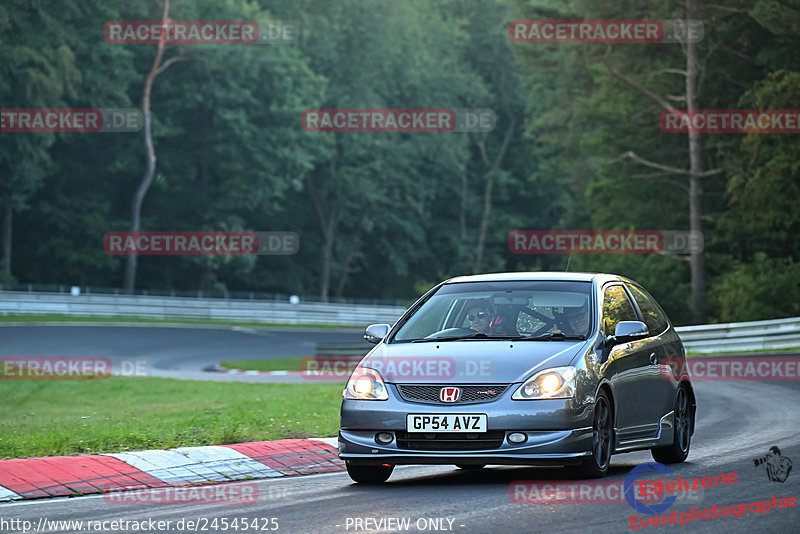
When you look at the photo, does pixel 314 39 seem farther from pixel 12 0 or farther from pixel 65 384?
pixel 65 384

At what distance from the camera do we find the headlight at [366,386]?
9.67 m

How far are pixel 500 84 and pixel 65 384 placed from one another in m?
61.7

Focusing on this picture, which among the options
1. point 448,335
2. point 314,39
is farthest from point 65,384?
point 314,39

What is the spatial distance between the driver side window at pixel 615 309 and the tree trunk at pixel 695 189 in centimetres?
3122

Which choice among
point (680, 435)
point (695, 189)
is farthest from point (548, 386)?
point (695, 189)

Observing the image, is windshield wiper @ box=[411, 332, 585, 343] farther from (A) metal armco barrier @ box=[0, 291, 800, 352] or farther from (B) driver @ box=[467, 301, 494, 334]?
(A) metal armco barrier @ box=[0, 291, 800, 352]

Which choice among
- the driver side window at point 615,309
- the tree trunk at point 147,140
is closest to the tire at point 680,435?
the driver side window at point 615,309

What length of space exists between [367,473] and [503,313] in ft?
5.61

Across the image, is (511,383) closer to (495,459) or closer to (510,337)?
(495,459)

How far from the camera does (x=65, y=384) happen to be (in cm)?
2717

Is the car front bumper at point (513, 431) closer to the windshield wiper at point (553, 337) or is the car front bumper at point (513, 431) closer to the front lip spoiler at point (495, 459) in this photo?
the front lip spoiler at point (495, 459)

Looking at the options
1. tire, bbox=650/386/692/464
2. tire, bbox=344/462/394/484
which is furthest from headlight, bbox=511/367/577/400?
tire, bbox=650/386/692/464

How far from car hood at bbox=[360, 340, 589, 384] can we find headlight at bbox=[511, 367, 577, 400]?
0.06m

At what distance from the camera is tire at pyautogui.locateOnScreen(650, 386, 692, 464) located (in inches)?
441
